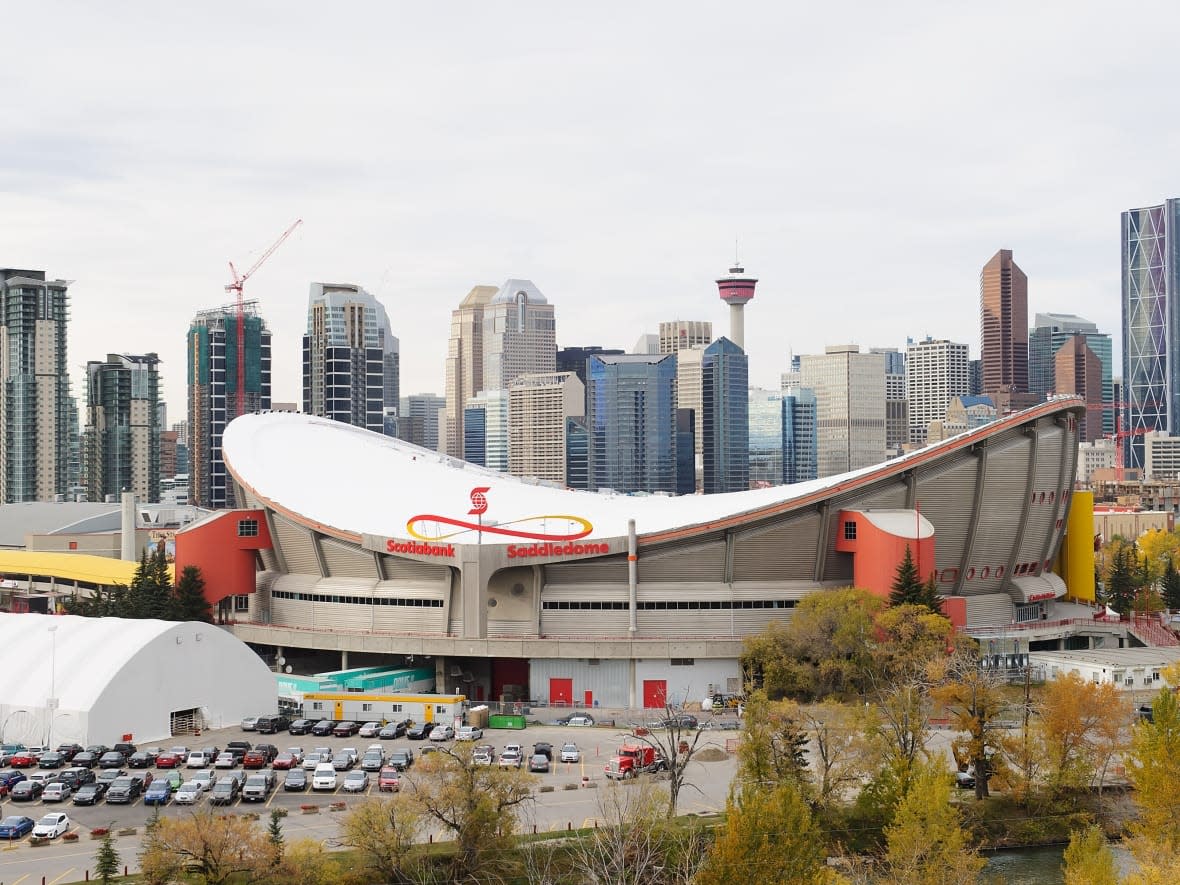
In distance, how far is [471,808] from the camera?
49938 mm

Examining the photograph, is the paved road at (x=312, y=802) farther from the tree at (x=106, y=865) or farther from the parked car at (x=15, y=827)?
the tree at (x=106, y=865)

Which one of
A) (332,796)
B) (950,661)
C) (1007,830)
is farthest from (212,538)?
(1007,830)

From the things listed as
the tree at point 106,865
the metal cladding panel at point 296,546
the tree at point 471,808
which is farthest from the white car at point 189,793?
the metal cladding panel at point 296,546

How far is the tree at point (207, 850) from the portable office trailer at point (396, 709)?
3030cm

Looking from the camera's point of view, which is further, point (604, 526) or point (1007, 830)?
point (604, 526)

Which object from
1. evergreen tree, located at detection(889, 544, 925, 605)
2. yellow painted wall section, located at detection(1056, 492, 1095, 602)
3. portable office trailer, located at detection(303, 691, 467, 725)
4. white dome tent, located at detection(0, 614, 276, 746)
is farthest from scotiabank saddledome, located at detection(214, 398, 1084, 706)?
white dome tent, located at detection(0, 614, 276, 746)

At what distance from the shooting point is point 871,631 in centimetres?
7981

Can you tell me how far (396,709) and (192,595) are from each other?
920 inches

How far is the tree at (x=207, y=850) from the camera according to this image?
4591cm

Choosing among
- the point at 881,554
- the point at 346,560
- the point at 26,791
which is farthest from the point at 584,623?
the point at 26,791

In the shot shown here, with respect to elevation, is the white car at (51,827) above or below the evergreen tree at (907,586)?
below

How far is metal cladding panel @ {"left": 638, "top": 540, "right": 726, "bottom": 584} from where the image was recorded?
87500mm

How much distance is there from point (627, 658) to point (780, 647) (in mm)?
→ 8454

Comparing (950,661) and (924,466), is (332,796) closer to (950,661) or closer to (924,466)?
(950,661)
